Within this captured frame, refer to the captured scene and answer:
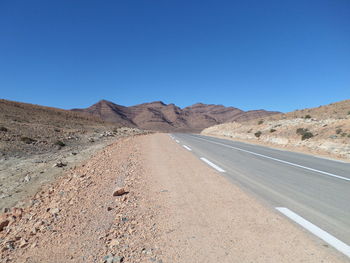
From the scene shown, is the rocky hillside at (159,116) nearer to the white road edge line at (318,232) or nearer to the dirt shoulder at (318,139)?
the dirt shoulder at (318,139)

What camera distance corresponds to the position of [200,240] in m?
3.06

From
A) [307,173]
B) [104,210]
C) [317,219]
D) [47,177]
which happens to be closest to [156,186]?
[104,210]

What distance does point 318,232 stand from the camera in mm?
3248

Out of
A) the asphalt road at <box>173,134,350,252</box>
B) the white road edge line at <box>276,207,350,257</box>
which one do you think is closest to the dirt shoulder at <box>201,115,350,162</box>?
the asphalt road at <box>173,134,350,252</box>

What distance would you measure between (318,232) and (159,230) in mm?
2264

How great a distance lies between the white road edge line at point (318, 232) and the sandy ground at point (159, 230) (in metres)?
0.15

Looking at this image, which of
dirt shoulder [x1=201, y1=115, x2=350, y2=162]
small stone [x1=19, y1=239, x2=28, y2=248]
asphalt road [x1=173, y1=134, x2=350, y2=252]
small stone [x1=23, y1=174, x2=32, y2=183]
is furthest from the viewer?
dirt shoulder [x1=201, y1=115, x2=350, y2=162]

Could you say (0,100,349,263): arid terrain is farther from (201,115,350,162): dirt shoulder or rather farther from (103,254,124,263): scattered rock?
(201,115,350,162): dirt shoulder

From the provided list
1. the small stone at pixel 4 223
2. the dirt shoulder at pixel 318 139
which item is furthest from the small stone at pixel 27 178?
the dirt shoulder at pixel 318 139

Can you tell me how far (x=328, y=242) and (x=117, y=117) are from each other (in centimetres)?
13625

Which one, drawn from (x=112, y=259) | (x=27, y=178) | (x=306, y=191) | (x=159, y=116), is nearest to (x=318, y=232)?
(x=306, y=191)

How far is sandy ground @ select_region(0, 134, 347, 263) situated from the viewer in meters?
2.78

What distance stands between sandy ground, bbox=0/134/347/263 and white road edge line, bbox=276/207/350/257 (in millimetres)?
146

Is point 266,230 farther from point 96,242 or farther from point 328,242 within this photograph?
point 96,242
